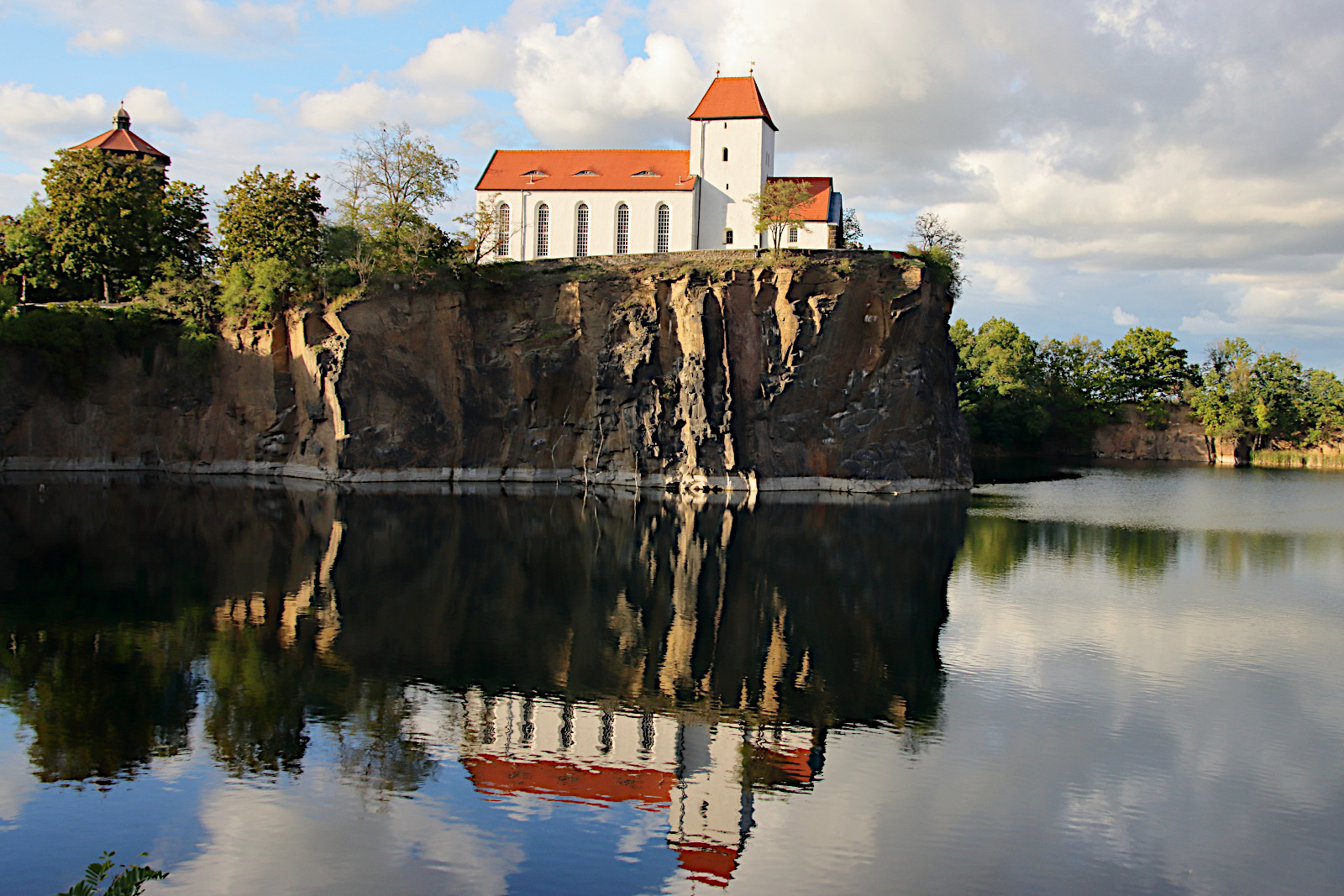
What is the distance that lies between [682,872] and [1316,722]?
11.8 metres

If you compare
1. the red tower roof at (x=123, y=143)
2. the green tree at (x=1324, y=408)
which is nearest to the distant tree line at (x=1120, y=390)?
the green tree at (x=1324, y=408)

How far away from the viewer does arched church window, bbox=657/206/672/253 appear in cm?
6128

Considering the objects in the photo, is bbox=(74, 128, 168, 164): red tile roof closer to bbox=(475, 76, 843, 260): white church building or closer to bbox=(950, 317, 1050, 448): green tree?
bbox=(475, 76, 843, 260): white church building

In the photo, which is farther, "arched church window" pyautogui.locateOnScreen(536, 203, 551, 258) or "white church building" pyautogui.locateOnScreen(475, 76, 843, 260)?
"arched church window" pyautogui.locateOnScreen(536, 203, 551, 258)

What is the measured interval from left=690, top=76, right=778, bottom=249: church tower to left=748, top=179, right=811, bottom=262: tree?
245 cm

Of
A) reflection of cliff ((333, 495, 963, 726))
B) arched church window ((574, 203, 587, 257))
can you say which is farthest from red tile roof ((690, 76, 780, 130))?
reflection of cliff ((333, 495, 963, 726))

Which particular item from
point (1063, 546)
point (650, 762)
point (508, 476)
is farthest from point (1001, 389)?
point (650, 762)

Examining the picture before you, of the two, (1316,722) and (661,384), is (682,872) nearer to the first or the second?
(1316,722)

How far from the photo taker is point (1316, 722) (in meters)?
16.0

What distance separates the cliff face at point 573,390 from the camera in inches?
2026

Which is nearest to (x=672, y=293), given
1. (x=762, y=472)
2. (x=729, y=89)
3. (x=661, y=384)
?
(x=661, y=384)

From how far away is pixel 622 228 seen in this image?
62.1 meters

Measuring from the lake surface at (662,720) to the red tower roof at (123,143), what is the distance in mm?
46856

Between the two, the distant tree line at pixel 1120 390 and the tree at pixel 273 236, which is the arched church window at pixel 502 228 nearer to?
the tree at pixel 273 236
